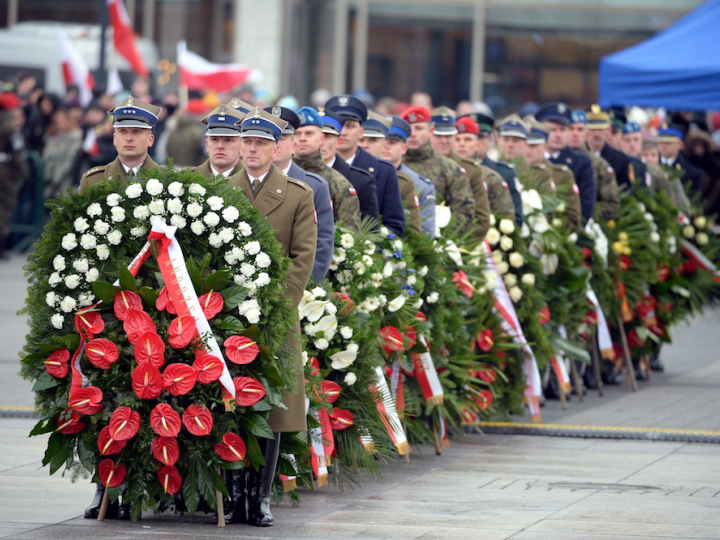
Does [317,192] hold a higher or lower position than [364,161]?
lower

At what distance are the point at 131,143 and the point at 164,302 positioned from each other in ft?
3.97

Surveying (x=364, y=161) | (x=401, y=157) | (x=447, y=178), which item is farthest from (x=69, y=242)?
(x=447, y=178)

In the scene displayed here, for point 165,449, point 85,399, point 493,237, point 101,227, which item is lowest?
point 165,449

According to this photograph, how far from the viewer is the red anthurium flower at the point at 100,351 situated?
6621 mm

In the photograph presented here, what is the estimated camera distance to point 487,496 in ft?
25.8

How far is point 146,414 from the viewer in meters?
6.66

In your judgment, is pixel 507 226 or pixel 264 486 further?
pixel 507 226

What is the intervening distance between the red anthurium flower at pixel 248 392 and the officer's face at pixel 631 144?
868 cm

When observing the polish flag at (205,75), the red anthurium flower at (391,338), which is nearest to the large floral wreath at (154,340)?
the red anthurium flower at (391,338)

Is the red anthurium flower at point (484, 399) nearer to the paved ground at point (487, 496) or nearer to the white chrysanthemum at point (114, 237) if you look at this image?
the paved ground at point (487, 496)

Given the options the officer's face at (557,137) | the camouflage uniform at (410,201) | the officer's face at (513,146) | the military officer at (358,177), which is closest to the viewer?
the military officer at (358,177)

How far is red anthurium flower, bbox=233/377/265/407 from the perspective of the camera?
6.68 metres

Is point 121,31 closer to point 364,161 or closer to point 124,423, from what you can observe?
point 364,161

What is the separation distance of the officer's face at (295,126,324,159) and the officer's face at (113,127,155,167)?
1.26 meters
